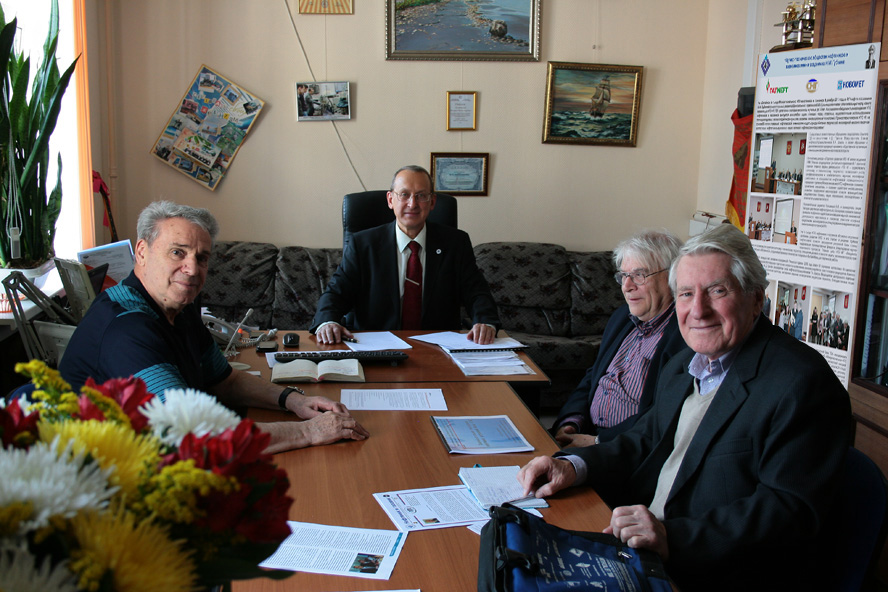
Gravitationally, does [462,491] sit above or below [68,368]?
below

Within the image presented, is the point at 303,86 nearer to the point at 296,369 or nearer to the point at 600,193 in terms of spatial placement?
the point at 600,193

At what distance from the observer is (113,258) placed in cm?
298

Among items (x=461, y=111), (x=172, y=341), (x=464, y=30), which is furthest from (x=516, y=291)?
(x=172, y=341)

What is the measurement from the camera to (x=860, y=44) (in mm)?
2662

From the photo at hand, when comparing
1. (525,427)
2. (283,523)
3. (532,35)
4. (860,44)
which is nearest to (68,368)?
(525,427)

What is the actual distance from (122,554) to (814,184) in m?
3.06

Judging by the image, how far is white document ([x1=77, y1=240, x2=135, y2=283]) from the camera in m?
2.85

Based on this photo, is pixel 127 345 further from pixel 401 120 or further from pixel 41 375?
pixel 401 120

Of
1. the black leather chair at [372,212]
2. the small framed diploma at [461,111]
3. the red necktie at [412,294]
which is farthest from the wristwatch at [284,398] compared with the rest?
the small framed diploma at [461,111]

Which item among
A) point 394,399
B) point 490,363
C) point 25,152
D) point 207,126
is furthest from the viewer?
point 207,126

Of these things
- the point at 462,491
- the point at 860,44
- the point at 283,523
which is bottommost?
the point at 462,491

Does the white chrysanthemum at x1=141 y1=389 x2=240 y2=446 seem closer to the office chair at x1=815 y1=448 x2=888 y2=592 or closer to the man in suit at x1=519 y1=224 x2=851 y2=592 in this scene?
the man in suit at x1=519 y1=224 x2=851 y2=592

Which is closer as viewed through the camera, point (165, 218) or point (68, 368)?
point (68, 368)

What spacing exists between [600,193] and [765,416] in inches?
142
